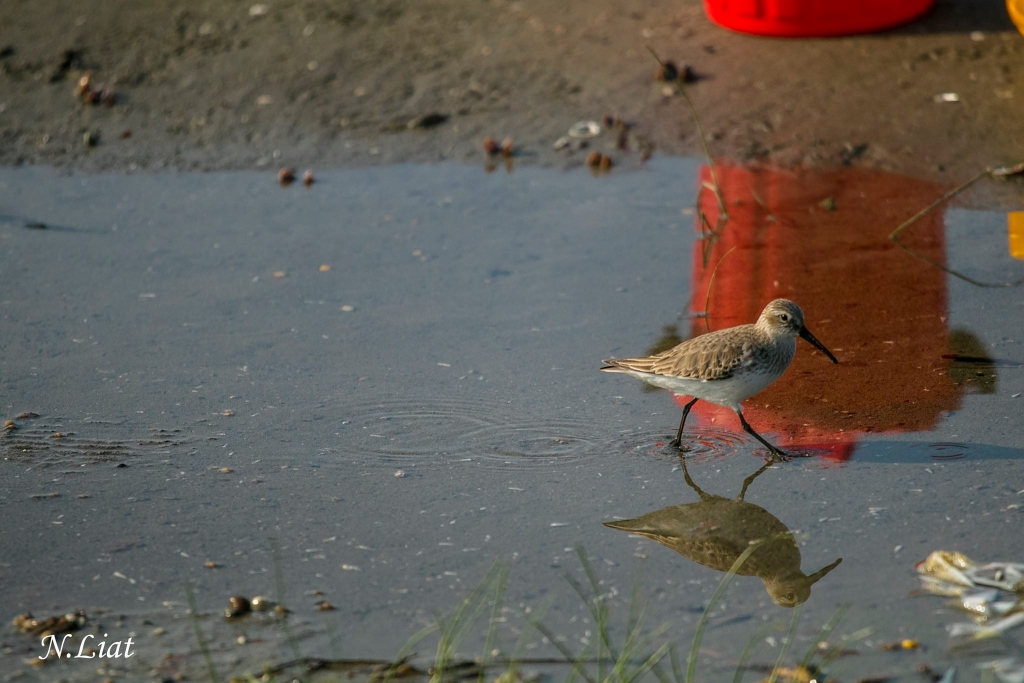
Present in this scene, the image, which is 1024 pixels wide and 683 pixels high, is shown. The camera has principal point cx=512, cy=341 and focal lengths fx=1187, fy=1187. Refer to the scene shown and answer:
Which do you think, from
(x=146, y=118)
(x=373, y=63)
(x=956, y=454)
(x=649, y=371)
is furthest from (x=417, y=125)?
(x=956, y=454)

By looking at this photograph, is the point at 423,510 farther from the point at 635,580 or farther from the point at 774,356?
the point at 774,356

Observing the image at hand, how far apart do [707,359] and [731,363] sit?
0.42ft

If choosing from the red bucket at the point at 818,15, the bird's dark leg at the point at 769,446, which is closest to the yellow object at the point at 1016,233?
the red bucket at the point at 818,15

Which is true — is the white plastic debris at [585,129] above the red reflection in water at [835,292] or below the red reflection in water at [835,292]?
above

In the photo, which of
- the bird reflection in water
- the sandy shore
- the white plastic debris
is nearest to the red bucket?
the sandy shore

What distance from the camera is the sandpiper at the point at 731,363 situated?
583 cm

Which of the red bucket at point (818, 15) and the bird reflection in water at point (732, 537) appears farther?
the red bucket at point (818, 15)

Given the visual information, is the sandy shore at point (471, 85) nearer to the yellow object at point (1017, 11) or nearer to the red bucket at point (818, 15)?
the red bucket at point (818, 15)

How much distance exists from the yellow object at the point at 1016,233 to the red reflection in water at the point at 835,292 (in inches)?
17.8

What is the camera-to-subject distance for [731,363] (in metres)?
5.82

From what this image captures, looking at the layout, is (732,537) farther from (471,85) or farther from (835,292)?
(471,85)

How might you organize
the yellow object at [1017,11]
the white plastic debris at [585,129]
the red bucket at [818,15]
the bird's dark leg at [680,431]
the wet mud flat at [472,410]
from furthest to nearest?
the red bucket at [818,15] < the white plastic debris at [585,129] < the yellow object at [1017,11] < the bird's dark leg at [680,431] < the wet mud flat at [472,410]

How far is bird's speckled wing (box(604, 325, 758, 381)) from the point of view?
19.1 ft

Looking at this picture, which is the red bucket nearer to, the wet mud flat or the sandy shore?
the sandy shore
